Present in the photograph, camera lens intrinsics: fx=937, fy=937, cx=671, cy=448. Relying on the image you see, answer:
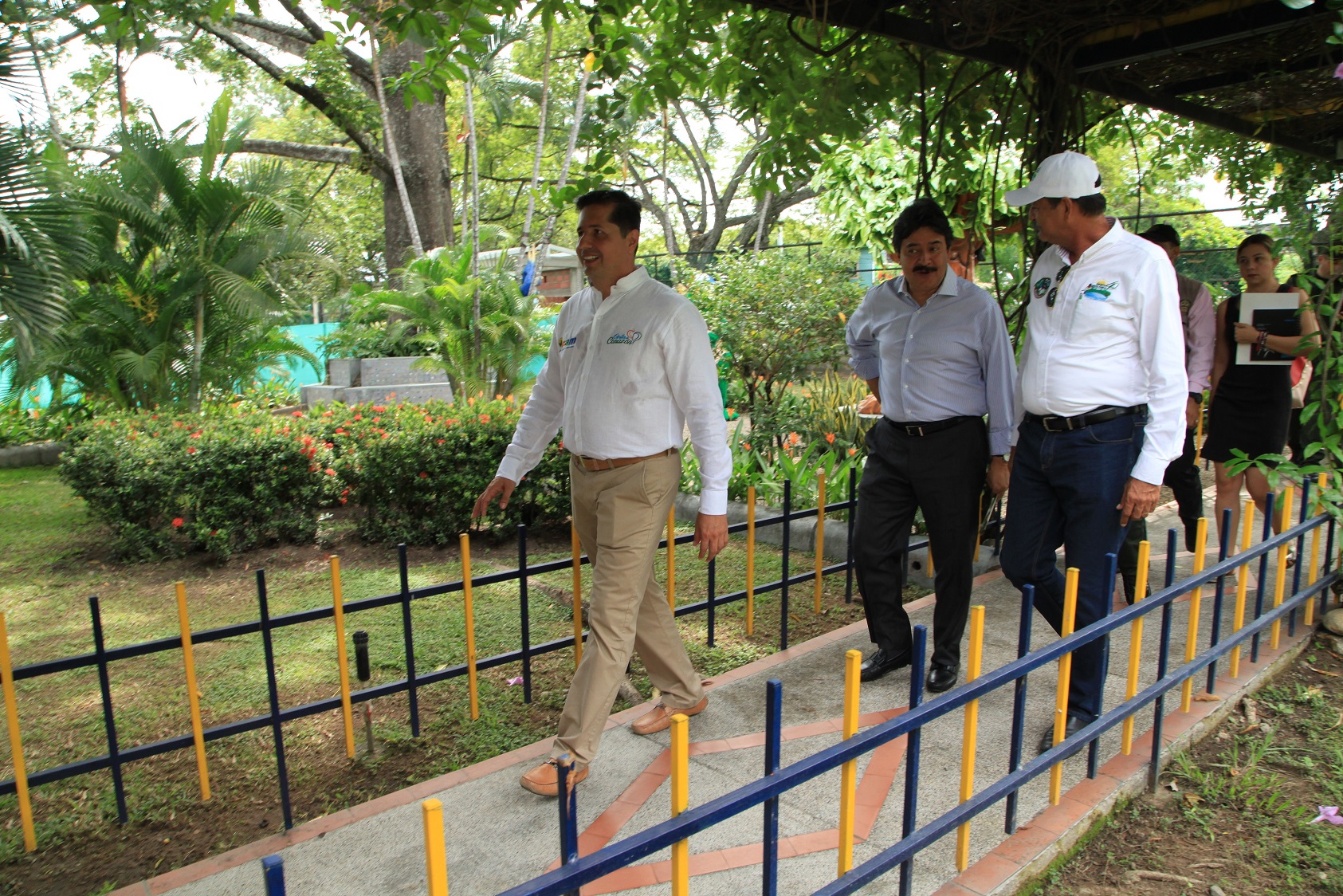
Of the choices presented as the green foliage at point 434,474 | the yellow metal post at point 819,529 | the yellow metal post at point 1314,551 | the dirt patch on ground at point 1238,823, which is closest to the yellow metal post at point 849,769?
the dirt patch on ground at point 1238,823

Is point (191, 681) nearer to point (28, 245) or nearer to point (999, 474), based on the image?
point (999, 474)

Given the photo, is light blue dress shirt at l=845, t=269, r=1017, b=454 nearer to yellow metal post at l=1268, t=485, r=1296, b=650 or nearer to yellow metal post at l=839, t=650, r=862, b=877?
yellow metal post at l=1268, t=485, r=1296, b=650

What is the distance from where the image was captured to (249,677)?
4.47m

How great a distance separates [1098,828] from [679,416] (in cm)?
180

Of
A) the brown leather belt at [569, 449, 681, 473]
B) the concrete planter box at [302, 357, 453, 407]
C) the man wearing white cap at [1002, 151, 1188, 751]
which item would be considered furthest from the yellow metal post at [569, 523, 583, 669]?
the concrete planter box at [302, 357, 453, 407]

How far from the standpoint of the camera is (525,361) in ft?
35.2

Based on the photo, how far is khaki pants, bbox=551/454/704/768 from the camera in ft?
9.64

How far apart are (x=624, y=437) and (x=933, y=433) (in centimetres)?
125

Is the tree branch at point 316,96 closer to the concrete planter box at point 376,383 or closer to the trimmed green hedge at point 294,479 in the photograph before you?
the concrete planter box at point 376,383

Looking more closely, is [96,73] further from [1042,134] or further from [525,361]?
[1042,134]

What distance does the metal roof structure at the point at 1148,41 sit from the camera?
12.3 ft

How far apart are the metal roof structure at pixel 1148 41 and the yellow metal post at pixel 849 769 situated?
232 centimetres

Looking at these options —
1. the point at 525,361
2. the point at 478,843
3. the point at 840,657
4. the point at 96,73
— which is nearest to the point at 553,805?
the point at 478,843

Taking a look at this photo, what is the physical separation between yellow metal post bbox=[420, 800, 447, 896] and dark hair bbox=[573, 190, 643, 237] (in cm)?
221
